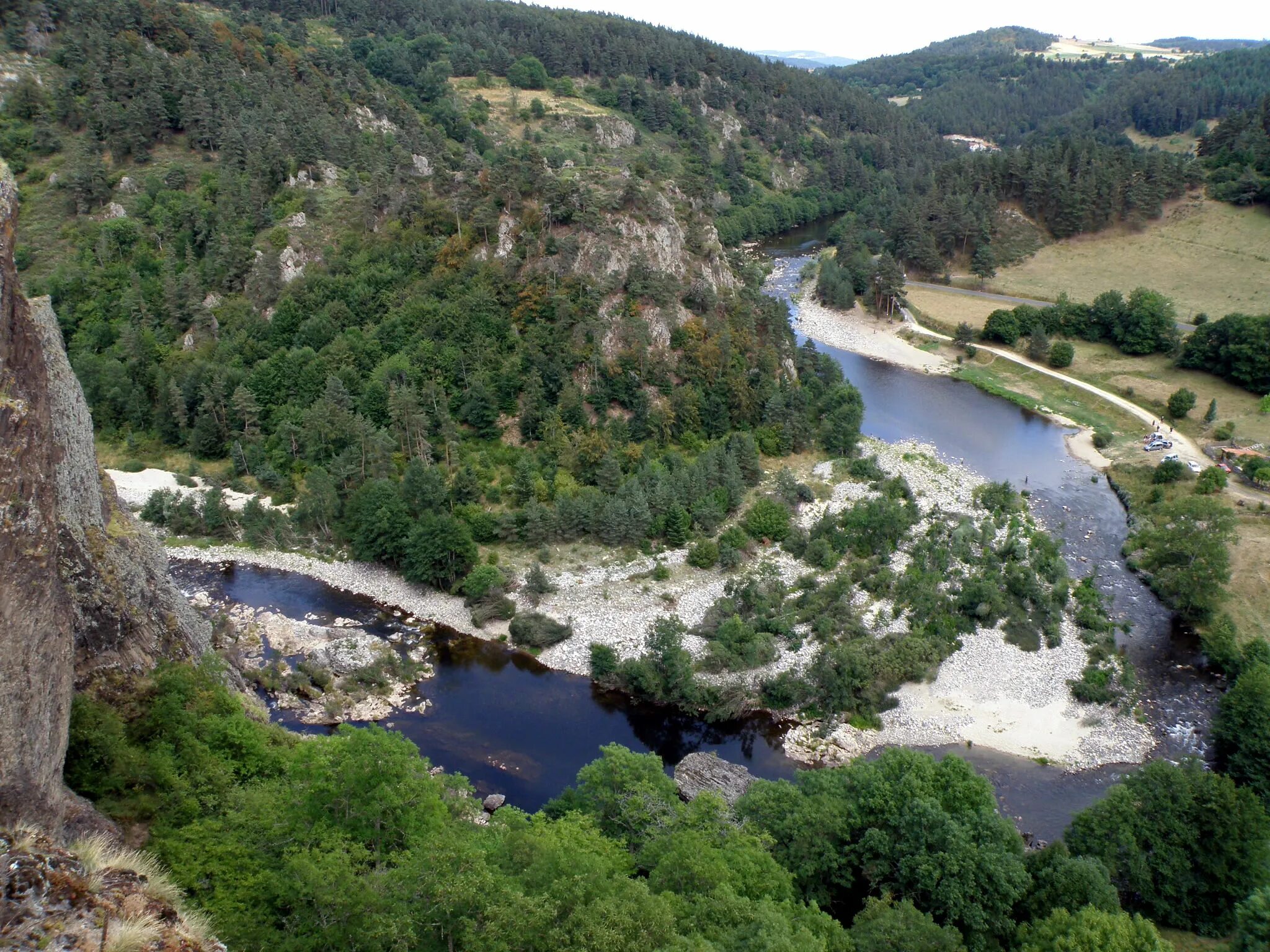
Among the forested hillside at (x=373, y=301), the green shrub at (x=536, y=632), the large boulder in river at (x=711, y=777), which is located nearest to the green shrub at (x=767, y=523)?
the forested hillside at (x=373, y=301)

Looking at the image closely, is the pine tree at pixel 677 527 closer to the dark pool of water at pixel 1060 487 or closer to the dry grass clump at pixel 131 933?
the dark pool of water at pixel 1060 487

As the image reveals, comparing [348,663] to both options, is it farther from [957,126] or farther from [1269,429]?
[957,126]

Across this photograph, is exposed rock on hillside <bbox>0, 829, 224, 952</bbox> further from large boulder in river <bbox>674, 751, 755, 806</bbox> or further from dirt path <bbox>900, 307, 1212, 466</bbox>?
dirt path <bbox>900, 307, 1212, 466</bbox>

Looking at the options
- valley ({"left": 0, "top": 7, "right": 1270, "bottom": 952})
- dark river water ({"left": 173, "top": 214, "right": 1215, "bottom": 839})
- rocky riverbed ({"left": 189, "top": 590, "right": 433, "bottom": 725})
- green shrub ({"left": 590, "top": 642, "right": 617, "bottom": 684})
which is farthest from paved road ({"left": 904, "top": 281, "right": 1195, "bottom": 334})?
rocky riverbed ({"left": 189, "top": 590, "right": 433, "bottom": 725})

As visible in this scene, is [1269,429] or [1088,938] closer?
[1088,938]

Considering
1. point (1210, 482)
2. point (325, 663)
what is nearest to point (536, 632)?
point (325, 663)

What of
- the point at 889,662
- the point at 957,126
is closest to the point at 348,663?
the point at 889,662

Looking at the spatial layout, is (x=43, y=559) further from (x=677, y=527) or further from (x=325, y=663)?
(x=677, y=527)

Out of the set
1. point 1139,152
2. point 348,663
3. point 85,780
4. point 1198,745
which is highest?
point 1139,152
